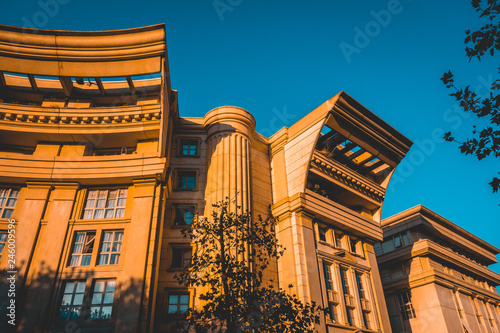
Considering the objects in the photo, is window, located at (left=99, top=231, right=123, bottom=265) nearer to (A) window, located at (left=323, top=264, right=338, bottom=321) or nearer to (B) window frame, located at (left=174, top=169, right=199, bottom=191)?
(B) window frame, located at (left=174, top=169, right=199, bottom=191)

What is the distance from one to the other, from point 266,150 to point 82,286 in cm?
1686

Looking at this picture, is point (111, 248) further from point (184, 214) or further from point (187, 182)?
point (187, 182)

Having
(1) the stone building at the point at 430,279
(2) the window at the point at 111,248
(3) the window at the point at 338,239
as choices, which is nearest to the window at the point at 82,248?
(2) the window at the point at 111,248

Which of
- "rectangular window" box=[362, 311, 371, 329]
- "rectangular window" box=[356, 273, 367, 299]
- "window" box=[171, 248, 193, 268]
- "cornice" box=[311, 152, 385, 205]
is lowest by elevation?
"rectangular window" box=[362, 311, 371, 329]

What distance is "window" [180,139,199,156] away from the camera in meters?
28.5

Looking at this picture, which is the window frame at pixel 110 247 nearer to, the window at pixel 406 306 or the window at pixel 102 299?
the window at pixel 102 299

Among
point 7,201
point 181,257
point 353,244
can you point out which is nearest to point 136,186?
point 181,257

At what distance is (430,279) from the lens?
3325cm

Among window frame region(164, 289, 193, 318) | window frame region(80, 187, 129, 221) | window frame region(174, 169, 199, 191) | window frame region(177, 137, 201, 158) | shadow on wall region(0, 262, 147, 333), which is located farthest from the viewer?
window frame region(177, 137, 201, 158)

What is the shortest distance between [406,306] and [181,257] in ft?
72.3

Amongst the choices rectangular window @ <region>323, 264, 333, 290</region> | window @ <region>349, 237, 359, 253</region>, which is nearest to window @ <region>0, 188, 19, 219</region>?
rectangular window @ <region>323, 264, 333, 290</region>

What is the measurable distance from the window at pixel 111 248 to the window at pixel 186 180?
19.8 feet

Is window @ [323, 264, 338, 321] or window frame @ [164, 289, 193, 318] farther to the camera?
window @ [323, 264, 338, 321]

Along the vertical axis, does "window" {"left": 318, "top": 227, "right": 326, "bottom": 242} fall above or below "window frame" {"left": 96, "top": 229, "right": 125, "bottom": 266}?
above
